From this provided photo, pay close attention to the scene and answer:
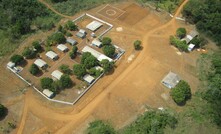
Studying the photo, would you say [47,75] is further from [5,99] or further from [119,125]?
[119,125]

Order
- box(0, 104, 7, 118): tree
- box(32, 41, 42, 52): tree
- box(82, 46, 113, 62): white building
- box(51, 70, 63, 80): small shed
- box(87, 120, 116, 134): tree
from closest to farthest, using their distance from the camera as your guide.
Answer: box(87, 120, 116, 134): tree < box(0, 104, 7, 118): tree < box(51, 70, 63, 80): small shed < box(82, 46, 113, 62): white building < box(32, 41, 42, 52): tree

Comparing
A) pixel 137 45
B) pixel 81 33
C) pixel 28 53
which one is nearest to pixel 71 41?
pixel 81 33

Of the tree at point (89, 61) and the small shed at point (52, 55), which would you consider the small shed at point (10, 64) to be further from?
the tree at point (89, 61)

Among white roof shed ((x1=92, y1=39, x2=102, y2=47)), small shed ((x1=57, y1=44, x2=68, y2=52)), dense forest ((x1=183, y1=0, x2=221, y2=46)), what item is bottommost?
small shed ((x1=57, y1=44, x2=68, y2=52))

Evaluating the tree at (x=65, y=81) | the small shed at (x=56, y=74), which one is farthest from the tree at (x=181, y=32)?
the small shed at (x=56, y=74)

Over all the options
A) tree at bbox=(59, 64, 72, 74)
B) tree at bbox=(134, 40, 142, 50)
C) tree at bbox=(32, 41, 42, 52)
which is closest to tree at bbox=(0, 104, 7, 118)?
tree at bbox=(59, 64, 72, 74)

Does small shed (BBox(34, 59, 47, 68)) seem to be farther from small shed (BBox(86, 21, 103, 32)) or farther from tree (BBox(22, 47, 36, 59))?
small shed (BBox(86, 21, 103, 32))

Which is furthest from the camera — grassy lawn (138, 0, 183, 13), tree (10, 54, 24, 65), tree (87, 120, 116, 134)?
grassy lawn (138, 0, 183, 13)

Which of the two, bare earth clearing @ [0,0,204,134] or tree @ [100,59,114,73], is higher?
tree @ [100,59,114,73]
